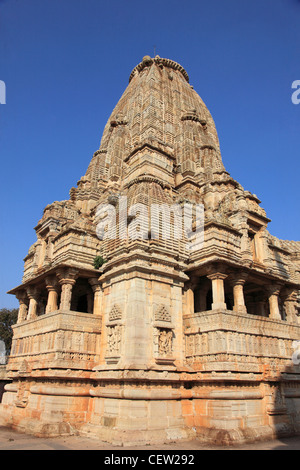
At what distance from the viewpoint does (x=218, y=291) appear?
58.1 feet

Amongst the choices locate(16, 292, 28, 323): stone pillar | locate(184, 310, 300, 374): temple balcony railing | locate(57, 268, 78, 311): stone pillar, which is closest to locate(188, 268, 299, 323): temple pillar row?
locate(184, 310, 300, 374): temple balcony railing

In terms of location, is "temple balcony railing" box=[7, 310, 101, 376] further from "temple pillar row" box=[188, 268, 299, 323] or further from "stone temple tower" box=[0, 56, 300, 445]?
"temple pillar row" box=[188, 268, 299, 323]

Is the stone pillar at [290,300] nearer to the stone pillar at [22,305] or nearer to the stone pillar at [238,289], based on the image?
the stone pillar at [238,289]

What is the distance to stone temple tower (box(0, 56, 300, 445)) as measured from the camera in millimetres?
15594

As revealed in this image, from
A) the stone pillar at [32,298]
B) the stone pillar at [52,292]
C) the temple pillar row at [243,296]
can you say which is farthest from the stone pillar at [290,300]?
the stone pillar at [32,298]

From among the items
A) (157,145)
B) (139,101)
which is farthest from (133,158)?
(139,101)

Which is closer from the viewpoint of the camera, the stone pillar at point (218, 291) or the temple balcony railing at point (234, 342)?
the temple balcony railing at point (234, 342)

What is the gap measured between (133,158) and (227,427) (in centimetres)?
1607

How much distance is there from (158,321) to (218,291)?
133 inches

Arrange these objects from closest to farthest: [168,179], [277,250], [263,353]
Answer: [263,353] → [277,250] → [168,179]

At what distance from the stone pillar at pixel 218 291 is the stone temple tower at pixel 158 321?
→ 55 millimetres

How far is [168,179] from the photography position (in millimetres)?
23141

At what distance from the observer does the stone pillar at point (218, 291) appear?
1723 centimetres
